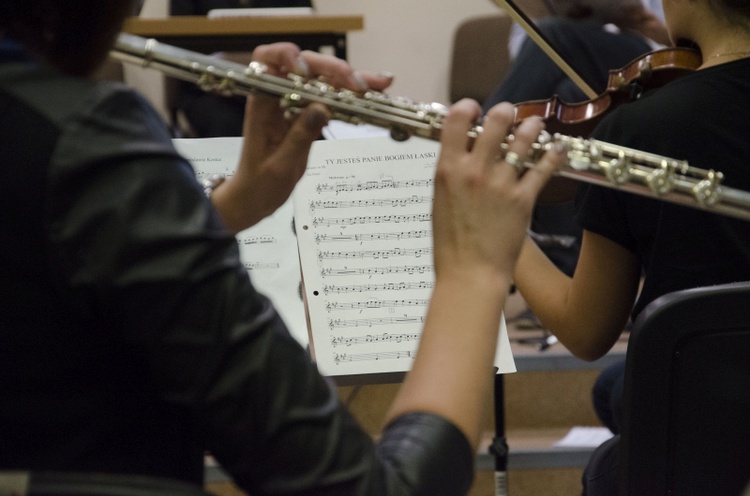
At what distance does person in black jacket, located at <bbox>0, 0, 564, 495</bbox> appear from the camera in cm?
55

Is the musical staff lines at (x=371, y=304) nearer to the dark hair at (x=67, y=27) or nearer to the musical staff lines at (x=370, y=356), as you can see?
the musical staff lines at (x=370, y=356)

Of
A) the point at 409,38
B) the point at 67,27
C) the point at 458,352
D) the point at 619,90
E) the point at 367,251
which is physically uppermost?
the point at 67,27

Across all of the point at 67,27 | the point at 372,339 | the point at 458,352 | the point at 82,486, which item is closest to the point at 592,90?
the point at 372,339

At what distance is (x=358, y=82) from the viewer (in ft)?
3.07

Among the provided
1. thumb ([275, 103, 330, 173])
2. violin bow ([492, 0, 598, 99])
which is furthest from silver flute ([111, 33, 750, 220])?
violin bow ([492, 0, 598, 99])

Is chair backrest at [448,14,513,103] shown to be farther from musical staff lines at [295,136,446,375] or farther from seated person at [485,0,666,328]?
musical staff lines at [295,136,446,375]

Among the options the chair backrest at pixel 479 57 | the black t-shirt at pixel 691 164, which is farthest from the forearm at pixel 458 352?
the chair backrest at pixel 479 57

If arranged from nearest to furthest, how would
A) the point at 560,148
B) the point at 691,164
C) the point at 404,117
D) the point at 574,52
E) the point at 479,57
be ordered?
the point at 560,148 → the point at 404,117 → the point at 691,164 → the point at 574,52 → the point at 479,57

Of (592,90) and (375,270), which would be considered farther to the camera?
(592,90)

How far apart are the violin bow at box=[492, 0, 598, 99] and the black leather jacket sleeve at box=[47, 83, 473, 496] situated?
126 cm

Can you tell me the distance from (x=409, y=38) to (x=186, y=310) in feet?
13.6

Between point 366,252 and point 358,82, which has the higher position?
point 358,82

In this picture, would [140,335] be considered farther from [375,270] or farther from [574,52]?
[574,52]

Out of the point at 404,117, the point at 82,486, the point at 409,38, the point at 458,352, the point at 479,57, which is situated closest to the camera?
the point at 82,486
